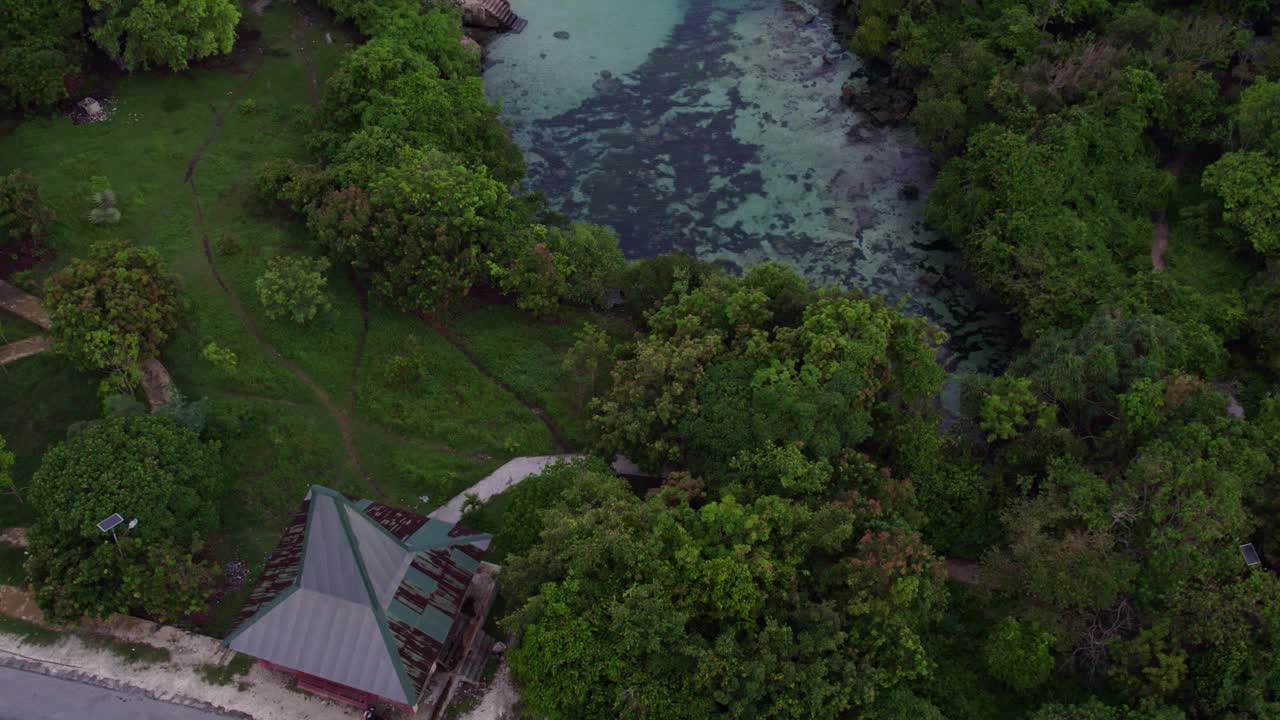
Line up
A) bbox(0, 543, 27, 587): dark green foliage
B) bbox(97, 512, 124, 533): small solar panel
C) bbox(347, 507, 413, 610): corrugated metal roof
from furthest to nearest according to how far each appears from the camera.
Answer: bbox(0, 543, 27, 587): dark green foliage → bbox(97, 512, 124, 533): small solar panel → bbox(347, 507, 413, 610): corrugated metal roof

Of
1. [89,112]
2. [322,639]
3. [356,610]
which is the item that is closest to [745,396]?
[356,610]

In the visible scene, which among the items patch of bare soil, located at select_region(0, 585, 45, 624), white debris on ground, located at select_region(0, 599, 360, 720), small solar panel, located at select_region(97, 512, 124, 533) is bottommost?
white debris on ground, located at select_region(0, 599, 360, 720)

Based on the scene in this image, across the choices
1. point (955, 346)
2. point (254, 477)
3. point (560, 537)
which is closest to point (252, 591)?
point (254, 477)

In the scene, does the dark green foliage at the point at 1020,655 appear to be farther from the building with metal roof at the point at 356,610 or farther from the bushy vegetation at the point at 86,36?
the bushy vegetation at the point at 86,36

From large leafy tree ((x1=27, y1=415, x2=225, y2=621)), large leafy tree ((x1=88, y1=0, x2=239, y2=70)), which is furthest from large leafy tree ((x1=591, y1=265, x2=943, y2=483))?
large leafy tree ((x1=88, y1=0, x2=239, y2=70))

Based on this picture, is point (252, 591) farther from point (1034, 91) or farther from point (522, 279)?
point (1034, 91)

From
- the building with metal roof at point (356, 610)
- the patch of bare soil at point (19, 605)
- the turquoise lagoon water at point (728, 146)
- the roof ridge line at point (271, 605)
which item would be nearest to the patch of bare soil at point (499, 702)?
the building with metal roof at point (356, 610)

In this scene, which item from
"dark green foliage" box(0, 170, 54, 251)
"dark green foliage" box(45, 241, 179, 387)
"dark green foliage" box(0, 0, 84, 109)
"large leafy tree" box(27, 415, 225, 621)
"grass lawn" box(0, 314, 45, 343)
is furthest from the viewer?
"dark green foliage" box(0, 0, 84, 109)

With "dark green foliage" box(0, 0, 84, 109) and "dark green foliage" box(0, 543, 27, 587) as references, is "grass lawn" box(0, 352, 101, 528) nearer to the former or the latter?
"dark green foliage" box(0, 543, 27, 587)
